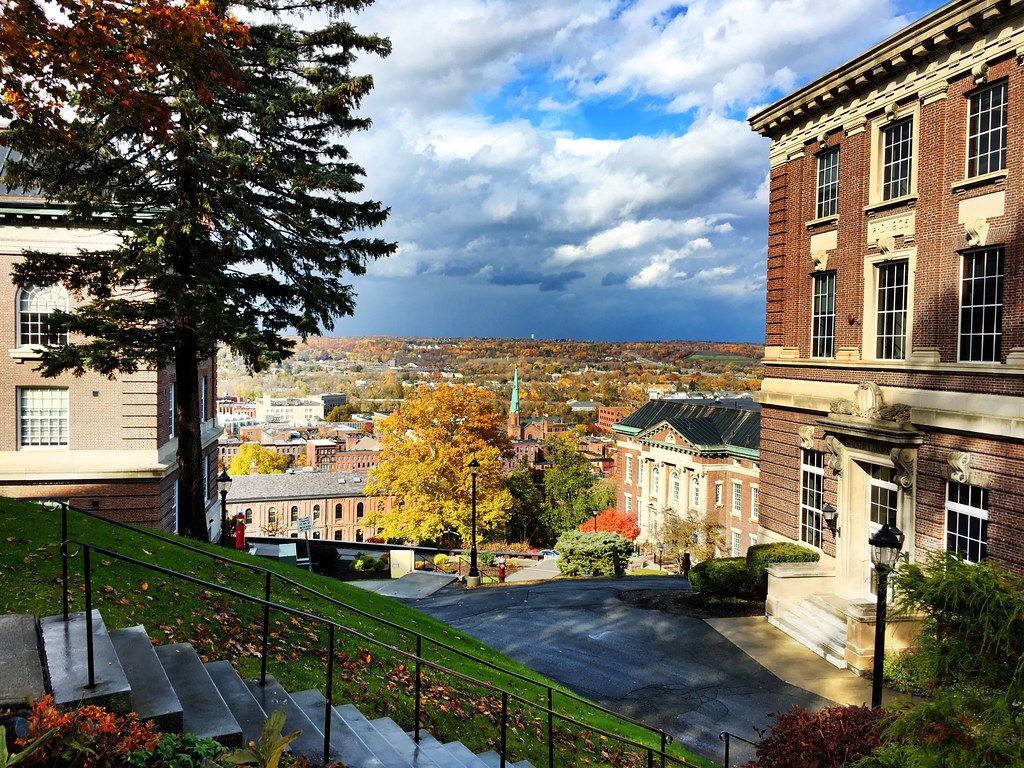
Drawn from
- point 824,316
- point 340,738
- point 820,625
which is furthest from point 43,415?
point 824,316

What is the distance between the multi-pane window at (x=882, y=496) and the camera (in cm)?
1730

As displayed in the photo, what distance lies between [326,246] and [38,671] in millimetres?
13687

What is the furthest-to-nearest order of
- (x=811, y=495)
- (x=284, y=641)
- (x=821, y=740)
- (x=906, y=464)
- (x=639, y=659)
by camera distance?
1. (x=811, y=495)
2. (x=639, y=659)
3. (x=906, y=464)
4. (x=284, y=641)
5. (x=821, y=740)

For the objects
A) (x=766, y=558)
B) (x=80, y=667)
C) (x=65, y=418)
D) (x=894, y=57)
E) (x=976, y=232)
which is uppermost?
(x=894, y=57)

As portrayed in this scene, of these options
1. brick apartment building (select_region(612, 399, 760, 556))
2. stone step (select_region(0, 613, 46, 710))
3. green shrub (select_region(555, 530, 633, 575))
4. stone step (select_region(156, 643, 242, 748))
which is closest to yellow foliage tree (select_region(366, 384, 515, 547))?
green shrub (select_region(555, 530, 633, 575))

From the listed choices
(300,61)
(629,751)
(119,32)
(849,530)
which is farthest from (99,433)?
(849,530)

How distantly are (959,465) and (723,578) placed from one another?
342 inches

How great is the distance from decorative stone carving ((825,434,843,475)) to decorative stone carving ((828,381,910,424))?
2.60 feet

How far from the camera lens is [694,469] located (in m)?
52.8

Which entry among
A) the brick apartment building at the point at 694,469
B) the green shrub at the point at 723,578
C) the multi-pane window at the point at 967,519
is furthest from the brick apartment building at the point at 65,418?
the brick apartment building at the point at 694,469

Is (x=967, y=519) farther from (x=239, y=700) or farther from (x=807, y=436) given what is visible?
(x=239, y=700)

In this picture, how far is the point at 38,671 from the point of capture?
18.1 ft

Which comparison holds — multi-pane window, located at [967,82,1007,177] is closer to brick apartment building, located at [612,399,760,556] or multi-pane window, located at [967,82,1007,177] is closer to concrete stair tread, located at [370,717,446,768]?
concrete stair tread, located at [370,717,446,768]

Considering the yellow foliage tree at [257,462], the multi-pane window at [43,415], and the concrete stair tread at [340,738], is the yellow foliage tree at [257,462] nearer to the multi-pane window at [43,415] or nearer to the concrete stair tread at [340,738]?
the multi-pane window at [43,415]
